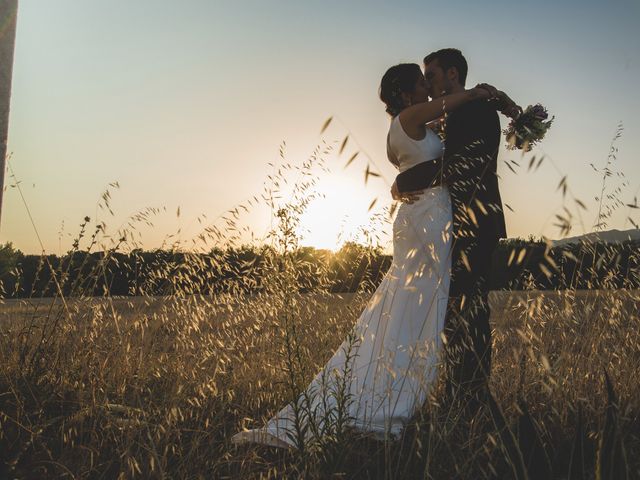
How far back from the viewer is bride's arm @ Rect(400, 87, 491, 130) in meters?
2.96

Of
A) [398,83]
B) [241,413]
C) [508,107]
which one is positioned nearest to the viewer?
[241,413]

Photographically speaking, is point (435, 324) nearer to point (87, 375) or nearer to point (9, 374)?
point (87, 375)

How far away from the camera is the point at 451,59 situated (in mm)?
3307

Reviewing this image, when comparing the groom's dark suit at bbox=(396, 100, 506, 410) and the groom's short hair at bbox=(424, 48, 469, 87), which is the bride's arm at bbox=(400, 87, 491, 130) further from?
the groom's short hair at bbox=(424, 48, 469, 87)

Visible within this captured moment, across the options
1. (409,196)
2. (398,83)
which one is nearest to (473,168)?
(409,196)

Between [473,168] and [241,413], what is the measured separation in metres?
1.78

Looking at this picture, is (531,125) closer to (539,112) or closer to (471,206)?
(539,112)

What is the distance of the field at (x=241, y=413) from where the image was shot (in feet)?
6.18

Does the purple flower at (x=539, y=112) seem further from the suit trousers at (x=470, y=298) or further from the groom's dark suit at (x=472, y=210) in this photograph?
the suit trousers at (x=470, y=298)

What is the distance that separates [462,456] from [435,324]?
1108 millimetres

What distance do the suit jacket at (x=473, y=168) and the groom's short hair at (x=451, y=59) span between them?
1.10ft

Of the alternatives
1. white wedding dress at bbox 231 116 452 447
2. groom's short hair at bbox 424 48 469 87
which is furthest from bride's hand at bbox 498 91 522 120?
white wedding dress at bbox 231 116 452 447

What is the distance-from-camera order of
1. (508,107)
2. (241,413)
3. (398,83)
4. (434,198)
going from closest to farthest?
(241,413) < (434,198) < (508,107) < (398,83)

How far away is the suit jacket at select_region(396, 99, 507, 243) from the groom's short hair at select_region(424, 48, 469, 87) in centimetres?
33
